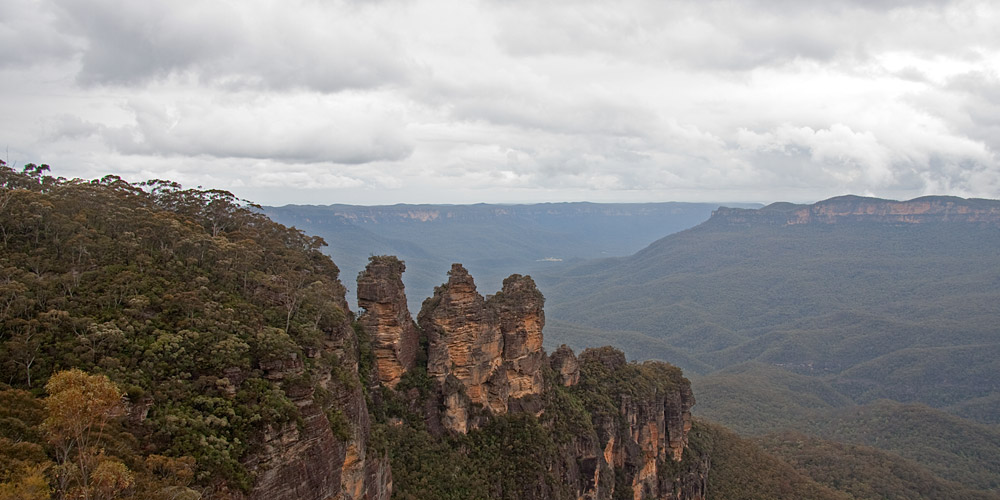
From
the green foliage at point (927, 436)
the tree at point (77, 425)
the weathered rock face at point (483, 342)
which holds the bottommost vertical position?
the green foliage at point (927, 436)

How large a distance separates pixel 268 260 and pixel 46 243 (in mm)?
10526

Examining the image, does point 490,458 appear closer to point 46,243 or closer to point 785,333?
point 46,243

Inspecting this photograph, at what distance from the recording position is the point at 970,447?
91688 mm

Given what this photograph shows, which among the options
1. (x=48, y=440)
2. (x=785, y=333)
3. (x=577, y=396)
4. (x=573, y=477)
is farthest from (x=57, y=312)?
(x=785, y=333)

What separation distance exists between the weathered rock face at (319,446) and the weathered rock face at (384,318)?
6.87 meters

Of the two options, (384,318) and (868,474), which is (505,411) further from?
(868,474)

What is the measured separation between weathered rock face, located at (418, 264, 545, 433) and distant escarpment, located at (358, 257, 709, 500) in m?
0.08

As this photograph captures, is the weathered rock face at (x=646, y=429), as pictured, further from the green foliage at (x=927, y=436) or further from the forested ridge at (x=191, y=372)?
the green foliage at (x=927, y=436)

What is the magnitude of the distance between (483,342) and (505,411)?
5.70 metres

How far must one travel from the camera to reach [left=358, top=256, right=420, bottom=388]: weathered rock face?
114 ft

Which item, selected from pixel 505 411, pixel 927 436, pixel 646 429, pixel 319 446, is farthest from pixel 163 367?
pixel 927 436

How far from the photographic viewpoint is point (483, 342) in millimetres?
40656

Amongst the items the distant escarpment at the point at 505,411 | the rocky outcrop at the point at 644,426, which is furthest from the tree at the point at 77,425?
the rocky outcrop at the point at 644,426

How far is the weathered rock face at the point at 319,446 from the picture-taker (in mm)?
19797
